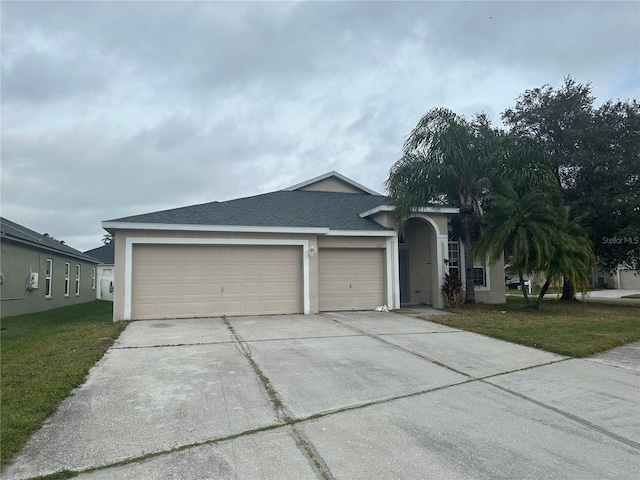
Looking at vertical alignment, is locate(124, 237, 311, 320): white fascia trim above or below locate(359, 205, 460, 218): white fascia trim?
below

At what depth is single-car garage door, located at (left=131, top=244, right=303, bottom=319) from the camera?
12148mm

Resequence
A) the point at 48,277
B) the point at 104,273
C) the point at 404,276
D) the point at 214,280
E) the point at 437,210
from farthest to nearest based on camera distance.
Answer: the point at 104,273 → the point at 48,277 → the point at 404,276 → the point at 437,210 → the point at 214,280

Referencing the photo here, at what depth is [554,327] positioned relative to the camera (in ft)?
35.7

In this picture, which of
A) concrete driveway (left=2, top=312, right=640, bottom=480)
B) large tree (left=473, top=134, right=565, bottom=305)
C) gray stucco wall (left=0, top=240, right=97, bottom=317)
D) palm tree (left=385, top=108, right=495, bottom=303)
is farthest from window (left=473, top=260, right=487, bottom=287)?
gray stucco wall (left=0, top=240, right=97, bottom=317)

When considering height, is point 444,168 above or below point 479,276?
above

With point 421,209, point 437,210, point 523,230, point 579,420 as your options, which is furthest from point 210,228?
point 579,420

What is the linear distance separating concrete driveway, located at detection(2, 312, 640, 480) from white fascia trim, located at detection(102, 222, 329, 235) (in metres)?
4.50

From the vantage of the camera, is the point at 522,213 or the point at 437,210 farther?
the point at 437,210

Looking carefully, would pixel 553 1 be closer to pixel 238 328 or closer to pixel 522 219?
pixel 522 219

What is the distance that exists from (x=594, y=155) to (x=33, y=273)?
73.5ft

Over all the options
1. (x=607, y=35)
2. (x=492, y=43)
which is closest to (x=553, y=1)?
(x=492, y=43)

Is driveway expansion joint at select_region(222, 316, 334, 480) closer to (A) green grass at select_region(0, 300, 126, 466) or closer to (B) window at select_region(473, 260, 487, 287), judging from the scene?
(A) green grass at select_region(0, 300, 126, 466)

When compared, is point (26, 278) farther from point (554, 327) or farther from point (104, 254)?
point (104, 254)

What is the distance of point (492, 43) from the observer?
11109 millimetres
